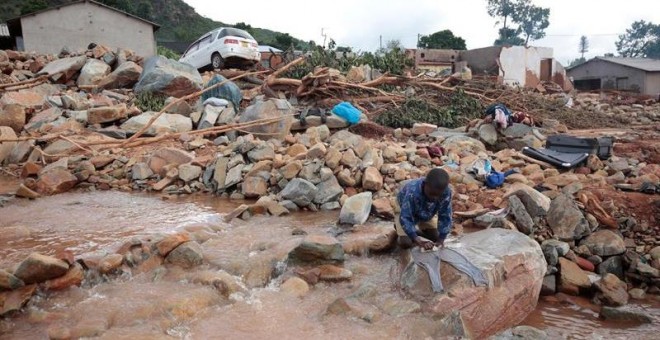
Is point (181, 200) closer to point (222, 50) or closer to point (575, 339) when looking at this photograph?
point (575, 339)

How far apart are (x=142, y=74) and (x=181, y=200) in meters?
6.25

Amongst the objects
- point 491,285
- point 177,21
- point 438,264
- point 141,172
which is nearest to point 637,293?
point 491,285

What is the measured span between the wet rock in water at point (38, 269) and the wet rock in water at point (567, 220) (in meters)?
5.03

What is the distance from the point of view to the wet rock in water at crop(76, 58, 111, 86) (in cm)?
1291

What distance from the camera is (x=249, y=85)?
520 inches

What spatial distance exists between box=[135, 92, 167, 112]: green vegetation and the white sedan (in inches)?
146

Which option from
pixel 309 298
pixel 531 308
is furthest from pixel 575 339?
pixel 309 298

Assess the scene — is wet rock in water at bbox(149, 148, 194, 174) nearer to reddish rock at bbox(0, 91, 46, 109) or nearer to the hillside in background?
reddish rock at bbox(0, 91, 46, 109)

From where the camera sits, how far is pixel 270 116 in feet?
29.3

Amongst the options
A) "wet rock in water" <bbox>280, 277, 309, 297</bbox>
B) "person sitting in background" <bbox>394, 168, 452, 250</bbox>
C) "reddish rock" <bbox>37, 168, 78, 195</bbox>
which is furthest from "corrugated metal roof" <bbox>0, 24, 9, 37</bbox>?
"person sitting in background" <bbox>394, 168, 452, 250</bbox>

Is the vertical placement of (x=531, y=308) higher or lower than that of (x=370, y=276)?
lower

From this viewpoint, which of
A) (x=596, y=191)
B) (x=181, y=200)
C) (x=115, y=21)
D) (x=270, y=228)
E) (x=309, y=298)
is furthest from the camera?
(x=115, y=21)

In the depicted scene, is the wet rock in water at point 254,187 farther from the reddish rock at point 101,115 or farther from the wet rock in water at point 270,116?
the reddish rock at point 101,115

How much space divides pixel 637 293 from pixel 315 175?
4.08m
